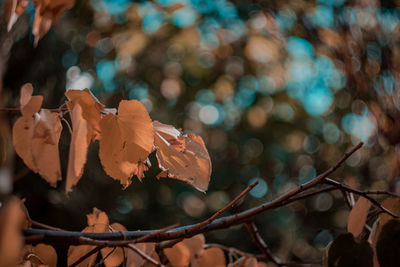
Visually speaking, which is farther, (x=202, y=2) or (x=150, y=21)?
(x=150, y=21)

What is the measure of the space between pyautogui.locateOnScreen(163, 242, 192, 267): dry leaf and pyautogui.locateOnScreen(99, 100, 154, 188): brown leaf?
17 cm

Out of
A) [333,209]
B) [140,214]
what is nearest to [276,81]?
[333,209]

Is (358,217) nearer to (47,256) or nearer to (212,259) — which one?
(212,259)

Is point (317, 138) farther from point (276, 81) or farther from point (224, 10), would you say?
point (224, 10)

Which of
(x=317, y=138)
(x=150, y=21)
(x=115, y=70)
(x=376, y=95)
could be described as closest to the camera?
(x=376, y=95)

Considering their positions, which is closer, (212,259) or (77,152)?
(77,152)

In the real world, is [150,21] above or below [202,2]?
below

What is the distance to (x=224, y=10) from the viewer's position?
1.70 metres

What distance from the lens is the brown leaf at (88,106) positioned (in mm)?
291

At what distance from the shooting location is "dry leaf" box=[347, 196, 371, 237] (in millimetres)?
323

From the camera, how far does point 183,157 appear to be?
315mm

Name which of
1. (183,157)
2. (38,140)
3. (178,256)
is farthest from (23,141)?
(178,256)

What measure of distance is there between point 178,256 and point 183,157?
0.57ft

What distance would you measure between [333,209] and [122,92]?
4.53 feet
